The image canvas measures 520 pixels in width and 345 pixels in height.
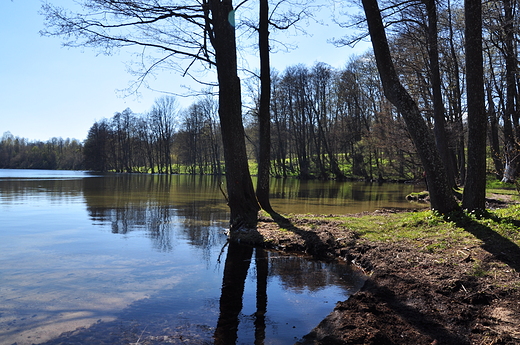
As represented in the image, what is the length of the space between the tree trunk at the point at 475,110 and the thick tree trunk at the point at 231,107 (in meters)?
5.28

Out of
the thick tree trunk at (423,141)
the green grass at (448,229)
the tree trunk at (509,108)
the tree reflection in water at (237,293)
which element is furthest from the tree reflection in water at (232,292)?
the tree trunk at (509,108)

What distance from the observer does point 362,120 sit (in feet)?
153

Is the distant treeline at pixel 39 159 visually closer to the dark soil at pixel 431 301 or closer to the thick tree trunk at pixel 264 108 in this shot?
the thick tree trunk at pixel 264 108

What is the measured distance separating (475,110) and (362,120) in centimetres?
4013

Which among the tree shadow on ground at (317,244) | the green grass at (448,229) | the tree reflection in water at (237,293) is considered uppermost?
the green grass at (448,229)

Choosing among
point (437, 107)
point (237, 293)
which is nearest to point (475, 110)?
point (237, 293)

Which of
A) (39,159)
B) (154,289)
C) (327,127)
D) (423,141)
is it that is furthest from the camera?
(39,159)

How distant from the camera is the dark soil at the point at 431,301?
347 centimetres

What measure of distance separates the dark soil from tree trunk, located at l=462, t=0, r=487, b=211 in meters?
2.29

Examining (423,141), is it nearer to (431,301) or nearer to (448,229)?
(448,229)

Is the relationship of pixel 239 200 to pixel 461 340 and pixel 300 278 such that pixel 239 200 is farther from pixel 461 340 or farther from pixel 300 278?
pixel 461 340

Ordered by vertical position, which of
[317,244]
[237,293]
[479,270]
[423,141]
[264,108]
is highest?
[264,108]

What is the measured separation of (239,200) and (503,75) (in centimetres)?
2028

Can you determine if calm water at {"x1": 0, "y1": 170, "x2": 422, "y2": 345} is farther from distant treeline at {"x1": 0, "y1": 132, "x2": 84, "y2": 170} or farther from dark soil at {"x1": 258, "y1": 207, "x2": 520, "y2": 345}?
distant treeline at {"x1": 0, "y1": 132, "x2": 84, "y2": 170}
